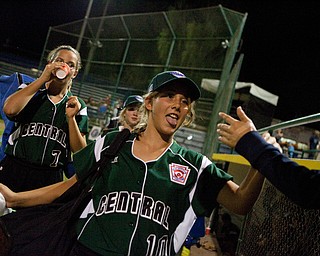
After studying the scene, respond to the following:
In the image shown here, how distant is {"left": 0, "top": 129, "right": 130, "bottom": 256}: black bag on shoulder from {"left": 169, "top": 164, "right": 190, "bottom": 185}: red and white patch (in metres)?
0.34

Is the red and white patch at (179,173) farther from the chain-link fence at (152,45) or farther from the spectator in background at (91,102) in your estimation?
the spectator in background at (91,102)

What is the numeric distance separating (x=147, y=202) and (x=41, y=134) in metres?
1.43

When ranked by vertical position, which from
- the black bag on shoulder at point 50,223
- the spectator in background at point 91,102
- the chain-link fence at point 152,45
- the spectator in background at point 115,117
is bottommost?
the black bag on shoulder at point 50,223

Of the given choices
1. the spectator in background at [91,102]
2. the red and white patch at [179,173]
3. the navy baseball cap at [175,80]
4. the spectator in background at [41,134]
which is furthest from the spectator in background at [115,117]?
the red and white patch at [179,173]

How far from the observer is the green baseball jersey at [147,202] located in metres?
1.76

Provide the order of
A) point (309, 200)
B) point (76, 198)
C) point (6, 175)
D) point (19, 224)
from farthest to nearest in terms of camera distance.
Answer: point (6, 175) → point (76, 198) → point (19, 224) → point (309, 200)

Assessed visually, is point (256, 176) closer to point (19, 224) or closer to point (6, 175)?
point (19, 224)

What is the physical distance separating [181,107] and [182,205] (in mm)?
573

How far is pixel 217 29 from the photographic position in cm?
1245

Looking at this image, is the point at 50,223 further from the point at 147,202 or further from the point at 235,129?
the point at 235,129

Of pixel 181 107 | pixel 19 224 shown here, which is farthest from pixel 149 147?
pixel 19 224

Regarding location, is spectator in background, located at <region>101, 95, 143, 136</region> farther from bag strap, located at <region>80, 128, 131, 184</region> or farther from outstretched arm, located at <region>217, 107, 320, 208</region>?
outstretched arm, located at <region>217, 107, 320, 208</region>

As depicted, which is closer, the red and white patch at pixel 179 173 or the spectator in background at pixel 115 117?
the red and white patch at pixel 179 173

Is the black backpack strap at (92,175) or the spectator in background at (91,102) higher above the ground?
the spectator in background at (91,102)
